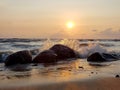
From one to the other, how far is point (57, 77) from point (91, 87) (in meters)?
1.79

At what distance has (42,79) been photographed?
29.7 ft

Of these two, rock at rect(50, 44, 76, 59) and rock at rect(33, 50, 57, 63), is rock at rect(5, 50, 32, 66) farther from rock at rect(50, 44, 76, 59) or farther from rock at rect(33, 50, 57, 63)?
rock at rect(50, 44, 76, 59)

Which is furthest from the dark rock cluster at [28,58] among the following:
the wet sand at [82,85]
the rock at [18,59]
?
the wet sand at [82,85]

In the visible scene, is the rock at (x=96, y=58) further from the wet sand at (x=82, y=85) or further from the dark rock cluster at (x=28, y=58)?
the wet sand at (x=82, y=85)

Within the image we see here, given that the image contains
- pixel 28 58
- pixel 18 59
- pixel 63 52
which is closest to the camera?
pixel 18 59

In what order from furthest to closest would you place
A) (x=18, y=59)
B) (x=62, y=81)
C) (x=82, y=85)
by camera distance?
(x=18, y=59) → (x=62, y=81) → (x=82, y=85)

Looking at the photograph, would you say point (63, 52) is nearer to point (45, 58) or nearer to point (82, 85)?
Result: point (45, 58)

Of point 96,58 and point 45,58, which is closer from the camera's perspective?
point 45,58

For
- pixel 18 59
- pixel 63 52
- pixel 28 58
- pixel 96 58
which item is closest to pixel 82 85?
pixel 18 59

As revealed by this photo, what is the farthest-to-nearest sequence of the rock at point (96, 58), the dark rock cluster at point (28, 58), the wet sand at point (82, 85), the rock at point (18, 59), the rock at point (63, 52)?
1. the rock at point (63, 52)
2. the rock at point (96, 58)
3. the dark rock cluster at point (28, 58)
4. the rock at point (18, 59)
5. the wet sand at point (82, 85)

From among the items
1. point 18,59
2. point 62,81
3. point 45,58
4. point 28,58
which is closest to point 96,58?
point 45,58

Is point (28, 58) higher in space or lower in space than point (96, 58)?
higher

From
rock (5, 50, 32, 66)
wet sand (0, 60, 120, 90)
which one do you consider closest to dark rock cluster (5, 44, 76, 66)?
rock (5, 50, 32, 66)

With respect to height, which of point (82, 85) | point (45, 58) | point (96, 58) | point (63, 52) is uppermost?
point (63, 52)
